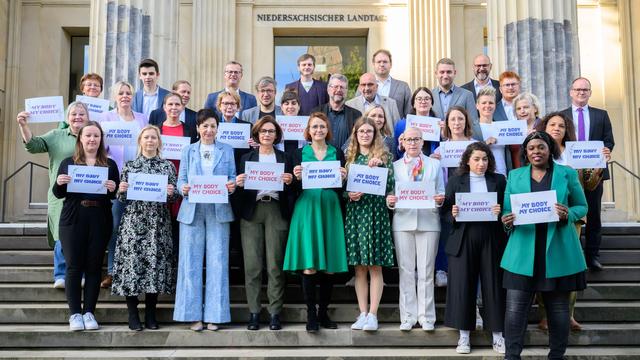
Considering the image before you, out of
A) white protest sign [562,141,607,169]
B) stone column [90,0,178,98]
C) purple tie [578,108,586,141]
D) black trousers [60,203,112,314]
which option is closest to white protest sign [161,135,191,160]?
black trousers [60,203,112,314]

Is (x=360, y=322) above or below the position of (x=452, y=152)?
below

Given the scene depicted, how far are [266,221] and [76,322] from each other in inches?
90.1

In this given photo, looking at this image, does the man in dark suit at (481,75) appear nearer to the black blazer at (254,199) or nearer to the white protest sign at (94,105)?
the black blazer at (254,199)

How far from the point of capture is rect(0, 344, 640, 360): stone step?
6.61 meters

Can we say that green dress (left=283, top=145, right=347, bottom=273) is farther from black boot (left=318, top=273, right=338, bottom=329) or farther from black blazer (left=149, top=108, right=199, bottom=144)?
black blazer (left=149, top=108, right=199, bottom=144)

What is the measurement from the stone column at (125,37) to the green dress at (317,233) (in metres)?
4.88

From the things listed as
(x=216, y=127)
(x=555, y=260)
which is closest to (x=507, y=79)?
(x=555, y=260)

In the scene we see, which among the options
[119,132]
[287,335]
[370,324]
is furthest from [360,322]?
[119,132]

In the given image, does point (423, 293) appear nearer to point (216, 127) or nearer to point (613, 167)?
point (216, 127)

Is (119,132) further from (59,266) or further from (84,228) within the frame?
(59,266)

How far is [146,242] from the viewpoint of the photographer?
6996mm

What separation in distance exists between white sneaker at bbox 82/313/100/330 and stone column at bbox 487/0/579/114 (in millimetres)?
7645

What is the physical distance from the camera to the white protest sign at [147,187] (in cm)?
686

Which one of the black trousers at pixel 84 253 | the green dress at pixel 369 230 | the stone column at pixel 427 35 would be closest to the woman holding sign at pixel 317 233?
the green dress at pixel 369 230
